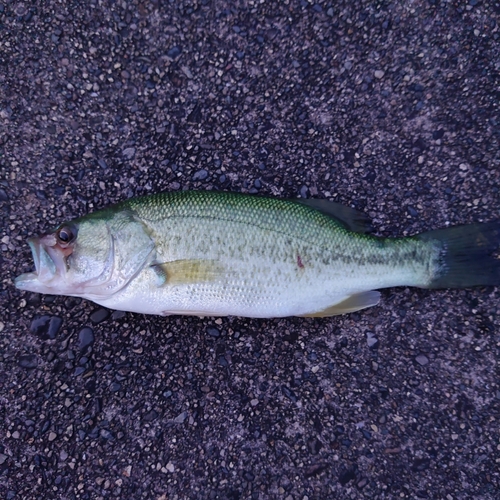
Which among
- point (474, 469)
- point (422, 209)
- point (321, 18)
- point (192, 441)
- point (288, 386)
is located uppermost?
point (321, 18)

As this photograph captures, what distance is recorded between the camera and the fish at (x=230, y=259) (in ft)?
7.74

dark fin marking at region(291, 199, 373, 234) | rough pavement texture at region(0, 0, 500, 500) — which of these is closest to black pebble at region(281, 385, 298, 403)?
rough pavement texture at region(0, 0, 500, 500)

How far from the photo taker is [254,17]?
9.26 ft

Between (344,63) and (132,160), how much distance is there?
1540 millimetres

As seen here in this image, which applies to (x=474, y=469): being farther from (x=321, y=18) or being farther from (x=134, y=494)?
(x=321, y=18)

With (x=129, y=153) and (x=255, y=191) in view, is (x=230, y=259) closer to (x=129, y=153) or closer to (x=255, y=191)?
(x=255, y=191)

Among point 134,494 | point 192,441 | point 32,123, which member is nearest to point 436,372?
point 192,441

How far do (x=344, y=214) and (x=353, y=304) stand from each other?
552 millimetres

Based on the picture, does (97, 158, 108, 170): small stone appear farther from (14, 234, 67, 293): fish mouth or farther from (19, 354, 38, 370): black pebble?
(19, 354, 38, 370): black pebble

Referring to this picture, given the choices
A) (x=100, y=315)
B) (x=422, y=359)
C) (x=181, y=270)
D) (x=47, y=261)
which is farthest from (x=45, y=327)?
(x=422, y=359)

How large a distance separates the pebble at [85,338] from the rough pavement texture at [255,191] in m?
0.03

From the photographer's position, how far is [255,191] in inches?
109

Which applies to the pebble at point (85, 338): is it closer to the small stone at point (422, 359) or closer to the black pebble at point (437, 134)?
the small stone at point (422, 359)

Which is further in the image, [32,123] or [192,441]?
[32,123]
